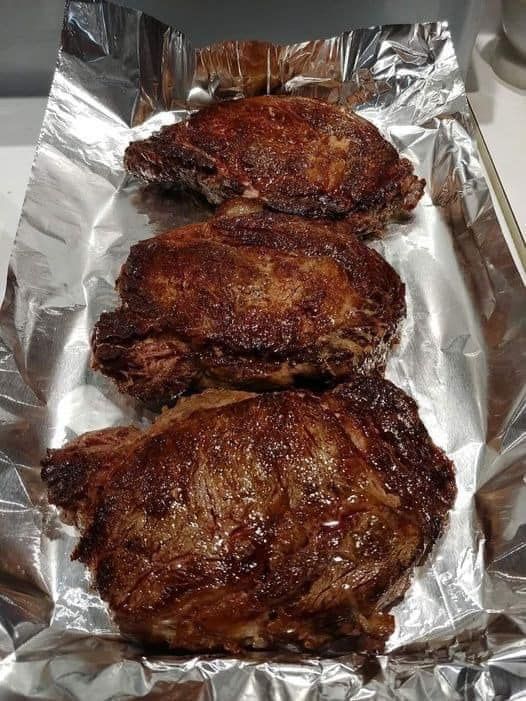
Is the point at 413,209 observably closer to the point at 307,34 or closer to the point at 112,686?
the point at 307,34

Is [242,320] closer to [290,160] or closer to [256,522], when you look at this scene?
[256,522]

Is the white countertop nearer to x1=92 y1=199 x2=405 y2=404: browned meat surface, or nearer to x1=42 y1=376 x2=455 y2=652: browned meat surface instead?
x1=92 y1=199 x2=405 y2=404: browned meat surface

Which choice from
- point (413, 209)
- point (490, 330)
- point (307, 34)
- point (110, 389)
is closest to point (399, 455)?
point (490, 330)

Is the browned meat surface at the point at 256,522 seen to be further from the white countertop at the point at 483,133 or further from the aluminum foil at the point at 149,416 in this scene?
the white countertop at the point at 483,133

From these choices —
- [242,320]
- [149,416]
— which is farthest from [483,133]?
[149,416]

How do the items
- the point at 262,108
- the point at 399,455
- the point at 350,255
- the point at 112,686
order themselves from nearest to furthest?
the point at 112,686 → the point at 399,455 → the point at 350,255 → the point at 262,108

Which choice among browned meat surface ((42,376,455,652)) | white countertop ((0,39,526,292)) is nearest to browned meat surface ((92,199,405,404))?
browned meat surface ((42,376,455,652))

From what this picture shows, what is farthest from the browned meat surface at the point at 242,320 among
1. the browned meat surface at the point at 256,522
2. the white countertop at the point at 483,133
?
the white countertop at the point at 483,133
